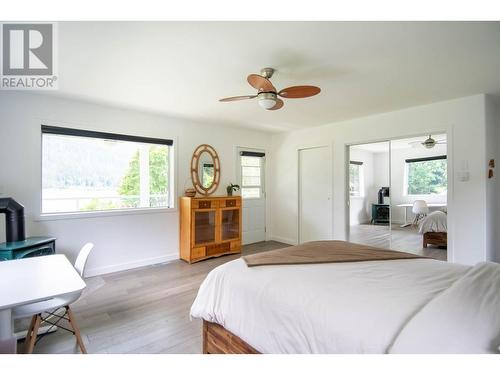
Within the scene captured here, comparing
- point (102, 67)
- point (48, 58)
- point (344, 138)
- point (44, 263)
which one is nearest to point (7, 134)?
point (48, 58)

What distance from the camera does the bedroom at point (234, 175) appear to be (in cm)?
150

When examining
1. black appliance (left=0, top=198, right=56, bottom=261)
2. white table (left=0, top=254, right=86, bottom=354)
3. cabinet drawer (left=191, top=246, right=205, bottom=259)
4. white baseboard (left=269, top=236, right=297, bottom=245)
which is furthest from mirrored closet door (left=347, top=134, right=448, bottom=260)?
black appliance (left=0, top=198, right=56, bottom=261)

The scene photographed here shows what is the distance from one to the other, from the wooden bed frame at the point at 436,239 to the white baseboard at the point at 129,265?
390 centimetres

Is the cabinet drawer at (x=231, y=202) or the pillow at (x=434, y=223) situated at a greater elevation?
the cabinet drawer at (x=231, y=202)

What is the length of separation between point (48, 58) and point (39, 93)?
1191 millimetres

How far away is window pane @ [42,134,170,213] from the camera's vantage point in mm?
3385

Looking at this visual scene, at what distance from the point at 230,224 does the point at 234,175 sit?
0.98m

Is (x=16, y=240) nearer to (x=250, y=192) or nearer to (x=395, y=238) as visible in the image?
(x=250, y=192)

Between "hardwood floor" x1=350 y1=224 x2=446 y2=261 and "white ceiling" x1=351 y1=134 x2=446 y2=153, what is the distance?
49.3 inches

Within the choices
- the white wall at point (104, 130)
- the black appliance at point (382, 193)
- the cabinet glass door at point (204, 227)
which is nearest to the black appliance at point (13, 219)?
the white wall at point (104, 130)

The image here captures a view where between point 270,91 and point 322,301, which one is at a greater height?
point 270,91

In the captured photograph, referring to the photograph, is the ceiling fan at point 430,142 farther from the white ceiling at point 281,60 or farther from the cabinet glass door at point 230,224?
the cabinet glass door at point 230,224

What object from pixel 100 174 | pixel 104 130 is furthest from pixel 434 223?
pixel 100 174

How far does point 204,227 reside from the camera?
415 cm
